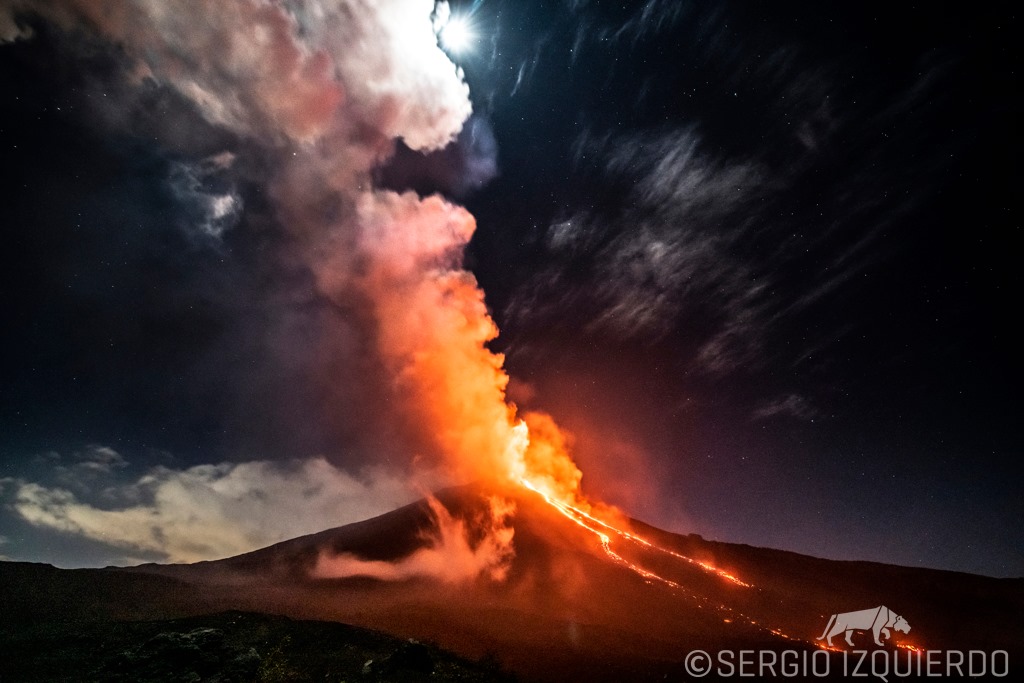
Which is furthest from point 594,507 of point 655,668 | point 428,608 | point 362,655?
point 362,655

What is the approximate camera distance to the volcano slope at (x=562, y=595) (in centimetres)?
3272

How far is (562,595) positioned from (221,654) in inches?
1470

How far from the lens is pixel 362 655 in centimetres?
2498

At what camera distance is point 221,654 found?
22875mm

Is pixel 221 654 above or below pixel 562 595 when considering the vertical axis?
below

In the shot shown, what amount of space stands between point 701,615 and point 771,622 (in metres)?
9.13

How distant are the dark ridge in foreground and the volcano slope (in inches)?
197

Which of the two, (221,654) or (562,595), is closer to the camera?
(221,654)

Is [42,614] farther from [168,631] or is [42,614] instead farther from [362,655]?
[362,655]

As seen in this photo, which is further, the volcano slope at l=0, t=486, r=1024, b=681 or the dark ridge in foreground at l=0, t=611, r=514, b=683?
the volcano slope at l=0, t=486, r=1024, b=681

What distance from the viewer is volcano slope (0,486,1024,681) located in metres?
32.7

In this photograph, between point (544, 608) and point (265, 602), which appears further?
point (544, 608)

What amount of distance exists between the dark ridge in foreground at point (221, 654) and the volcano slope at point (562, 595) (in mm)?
5010

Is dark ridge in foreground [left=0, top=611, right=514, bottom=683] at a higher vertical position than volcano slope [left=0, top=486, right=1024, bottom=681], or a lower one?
lower
